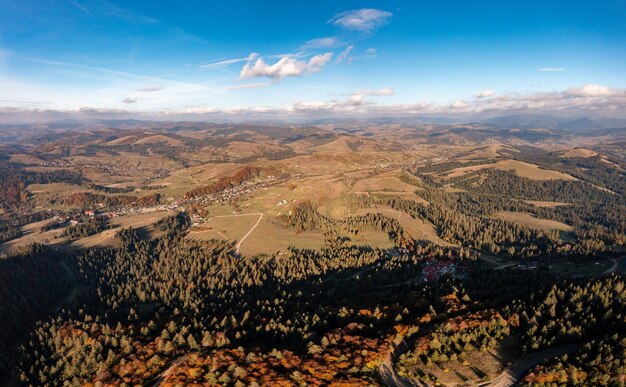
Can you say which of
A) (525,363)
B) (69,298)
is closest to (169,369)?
(525,363)

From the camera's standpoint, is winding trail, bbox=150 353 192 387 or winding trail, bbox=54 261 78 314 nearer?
winding trail, bbox=150 353 192 387

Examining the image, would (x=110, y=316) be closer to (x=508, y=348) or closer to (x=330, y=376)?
(x=330, y=376)

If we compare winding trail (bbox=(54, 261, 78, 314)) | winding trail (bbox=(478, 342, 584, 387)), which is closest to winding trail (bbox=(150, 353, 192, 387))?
winding trail (bbox=(478, 342, 584, 387))

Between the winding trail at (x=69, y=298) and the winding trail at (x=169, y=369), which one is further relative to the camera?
the winding trail at (x=69, y=298)

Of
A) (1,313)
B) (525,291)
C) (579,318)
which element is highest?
(579,318)

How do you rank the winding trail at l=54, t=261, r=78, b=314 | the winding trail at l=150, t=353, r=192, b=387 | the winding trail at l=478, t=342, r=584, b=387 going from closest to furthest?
the winding trail at l=478, t=342, r=584, b=387 → the winding trail at l=150, t=353, r=192, b=387 → the winding trail at l=54, t=261, r=78, b=314

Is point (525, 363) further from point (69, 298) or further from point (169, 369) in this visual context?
point (69, 298)

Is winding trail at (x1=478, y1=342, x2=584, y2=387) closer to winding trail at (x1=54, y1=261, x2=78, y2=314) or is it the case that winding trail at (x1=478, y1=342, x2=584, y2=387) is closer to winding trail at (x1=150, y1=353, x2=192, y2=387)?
winding trail at (x1=150, y1=353, x2=192, y2=387)

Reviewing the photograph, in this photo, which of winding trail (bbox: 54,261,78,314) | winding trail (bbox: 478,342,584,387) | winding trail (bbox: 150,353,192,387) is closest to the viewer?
winding trail (bbox: 478,342,584,387)

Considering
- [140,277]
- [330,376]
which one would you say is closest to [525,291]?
[330,376]

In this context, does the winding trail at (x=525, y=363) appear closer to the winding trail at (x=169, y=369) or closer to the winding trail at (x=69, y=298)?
the winding trail at (x=169, y=369)

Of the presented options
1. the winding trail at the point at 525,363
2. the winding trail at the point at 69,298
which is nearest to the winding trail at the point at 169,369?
the winding trail at the point at 525,363
